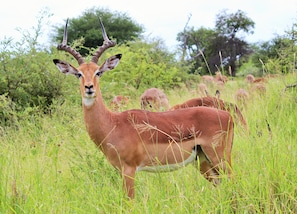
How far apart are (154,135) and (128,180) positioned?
0.44 meters

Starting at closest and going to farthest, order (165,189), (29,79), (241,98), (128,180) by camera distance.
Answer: (165,189), (128,180), (241,98), (29,79)

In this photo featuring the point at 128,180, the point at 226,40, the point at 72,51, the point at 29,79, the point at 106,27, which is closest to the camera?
the point at 128,180

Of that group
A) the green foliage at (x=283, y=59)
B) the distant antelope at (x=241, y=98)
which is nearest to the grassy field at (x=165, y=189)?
the green foliage at (x=283, y=59)

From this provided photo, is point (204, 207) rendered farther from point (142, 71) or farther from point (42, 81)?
point (142, 71)

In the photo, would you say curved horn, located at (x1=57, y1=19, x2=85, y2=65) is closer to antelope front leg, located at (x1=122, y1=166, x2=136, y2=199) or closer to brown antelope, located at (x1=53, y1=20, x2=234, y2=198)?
brown antelope, located at (x1=53, y1=20, x2=234, y2=198)

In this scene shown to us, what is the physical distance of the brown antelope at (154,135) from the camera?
3.69 m

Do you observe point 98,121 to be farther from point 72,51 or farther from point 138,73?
point 138,73

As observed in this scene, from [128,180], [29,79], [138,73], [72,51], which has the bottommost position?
[128,180]

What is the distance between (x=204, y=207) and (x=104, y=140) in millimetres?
1339

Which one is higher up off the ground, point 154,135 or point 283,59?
point 283,59

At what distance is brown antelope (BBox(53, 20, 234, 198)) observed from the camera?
369 cm

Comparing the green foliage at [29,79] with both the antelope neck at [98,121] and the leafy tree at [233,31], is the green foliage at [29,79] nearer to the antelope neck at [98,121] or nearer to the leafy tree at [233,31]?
the antelope neck at [98,121]

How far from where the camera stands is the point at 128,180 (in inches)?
140

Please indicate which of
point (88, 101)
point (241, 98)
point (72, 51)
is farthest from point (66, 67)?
point (241, 98)
